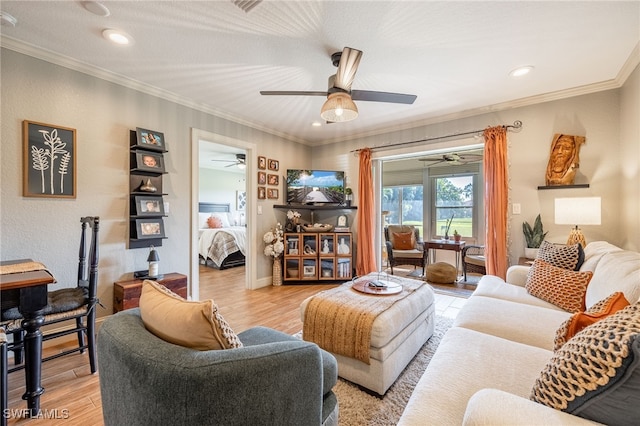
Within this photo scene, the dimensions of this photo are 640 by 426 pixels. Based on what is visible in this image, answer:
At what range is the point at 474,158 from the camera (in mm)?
5457

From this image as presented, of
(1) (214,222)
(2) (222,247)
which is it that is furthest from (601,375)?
(1) (214,222)

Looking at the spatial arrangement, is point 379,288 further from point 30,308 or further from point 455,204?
point 455,204

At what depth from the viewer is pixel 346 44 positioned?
2.12 meters

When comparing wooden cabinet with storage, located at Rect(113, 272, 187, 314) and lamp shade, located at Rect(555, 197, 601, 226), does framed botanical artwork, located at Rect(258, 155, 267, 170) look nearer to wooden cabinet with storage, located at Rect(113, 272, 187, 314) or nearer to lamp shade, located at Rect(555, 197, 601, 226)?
wooden cabinet with storage, located at Rect(113, 272, 187, 314)

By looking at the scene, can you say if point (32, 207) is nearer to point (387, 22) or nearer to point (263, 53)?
point (263, 53)

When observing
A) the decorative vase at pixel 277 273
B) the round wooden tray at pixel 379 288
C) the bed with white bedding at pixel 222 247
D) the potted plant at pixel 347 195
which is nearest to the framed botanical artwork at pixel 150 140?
the decorative vase at pixel 277 273

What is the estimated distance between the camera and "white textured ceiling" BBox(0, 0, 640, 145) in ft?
5.81

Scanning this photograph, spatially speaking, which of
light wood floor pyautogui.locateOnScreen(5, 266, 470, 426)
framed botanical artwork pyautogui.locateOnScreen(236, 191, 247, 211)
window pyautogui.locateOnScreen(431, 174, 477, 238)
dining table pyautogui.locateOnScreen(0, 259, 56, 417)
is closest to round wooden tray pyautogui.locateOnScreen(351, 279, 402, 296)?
light wood floor pyautogui.locateOnScreen(5, 266, 470, 426)

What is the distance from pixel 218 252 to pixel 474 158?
560cm

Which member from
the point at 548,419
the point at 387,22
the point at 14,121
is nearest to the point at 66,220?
the point at 14,121

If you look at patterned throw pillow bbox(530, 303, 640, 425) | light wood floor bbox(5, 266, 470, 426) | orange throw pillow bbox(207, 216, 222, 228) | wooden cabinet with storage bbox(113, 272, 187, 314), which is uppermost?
orange throw pillow bbox(207, 216, 222, 228)

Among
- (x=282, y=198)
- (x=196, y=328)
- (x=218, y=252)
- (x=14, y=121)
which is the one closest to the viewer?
(x=196, y=328)

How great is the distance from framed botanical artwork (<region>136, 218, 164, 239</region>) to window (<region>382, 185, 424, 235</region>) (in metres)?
5.16

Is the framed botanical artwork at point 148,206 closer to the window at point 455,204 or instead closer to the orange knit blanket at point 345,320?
the orange knit blanket at point 345,320
